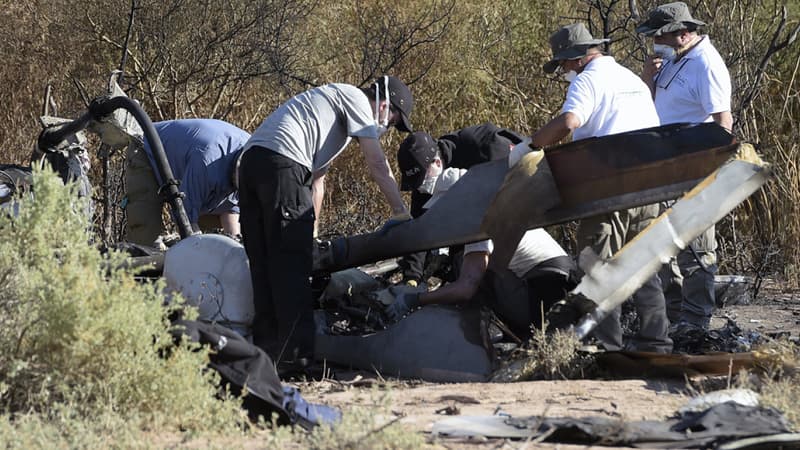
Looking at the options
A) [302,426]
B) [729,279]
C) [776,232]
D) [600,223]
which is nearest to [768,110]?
[776,232]

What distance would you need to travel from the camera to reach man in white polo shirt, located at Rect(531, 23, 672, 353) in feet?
21.6

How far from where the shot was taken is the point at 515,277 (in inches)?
269

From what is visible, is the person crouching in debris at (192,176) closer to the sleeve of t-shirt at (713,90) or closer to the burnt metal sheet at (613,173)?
the burnt metal sheet at (613,173)

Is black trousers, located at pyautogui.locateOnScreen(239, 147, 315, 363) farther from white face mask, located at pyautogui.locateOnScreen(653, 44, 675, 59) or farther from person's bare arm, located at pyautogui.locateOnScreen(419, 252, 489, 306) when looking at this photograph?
white face mask, located at pyautogui.locateOnScreen(653, 44, 675, 59)

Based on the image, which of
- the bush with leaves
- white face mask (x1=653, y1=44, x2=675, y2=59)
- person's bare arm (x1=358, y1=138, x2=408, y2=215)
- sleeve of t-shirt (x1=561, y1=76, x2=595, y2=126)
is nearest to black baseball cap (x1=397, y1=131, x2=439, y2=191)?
person's bare arm (x1=358, y1=138, x2=408, y2=215)

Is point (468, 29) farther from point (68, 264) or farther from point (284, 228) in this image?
point (68, 264)

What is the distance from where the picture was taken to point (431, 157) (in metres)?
7.47

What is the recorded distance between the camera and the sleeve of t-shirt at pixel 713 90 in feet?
25.4

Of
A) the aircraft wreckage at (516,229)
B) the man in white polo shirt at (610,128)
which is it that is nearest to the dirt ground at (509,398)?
the aircraft wreckage at (516,229)

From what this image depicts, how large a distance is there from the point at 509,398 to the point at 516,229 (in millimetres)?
1080

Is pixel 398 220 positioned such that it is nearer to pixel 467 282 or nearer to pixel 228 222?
pixel 467 282

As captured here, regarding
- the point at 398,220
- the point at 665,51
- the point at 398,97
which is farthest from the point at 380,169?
the point at 665,51

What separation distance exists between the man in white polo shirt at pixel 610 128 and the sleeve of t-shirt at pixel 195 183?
2.86 metres

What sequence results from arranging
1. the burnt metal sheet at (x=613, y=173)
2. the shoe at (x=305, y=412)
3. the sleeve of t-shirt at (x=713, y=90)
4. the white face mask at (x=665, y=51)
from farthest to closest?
the white face mask at (x=665, y=51) → the sleeve of t-shirt at (x=713, y=90) → the burnt metal sheet at (x=613, y=173) → the shoe at (x=305, y=412)
